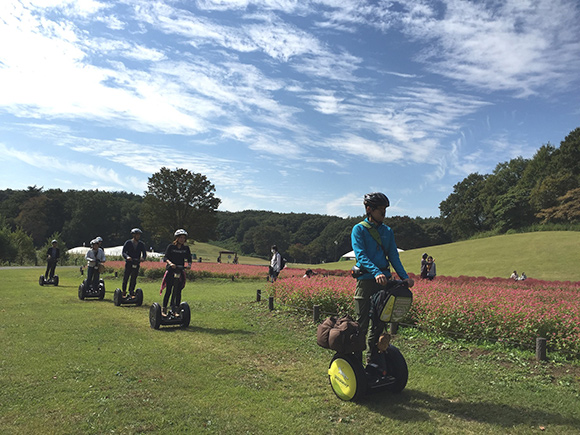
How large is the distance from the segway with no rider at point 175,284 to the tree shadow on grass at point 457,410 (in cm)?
590

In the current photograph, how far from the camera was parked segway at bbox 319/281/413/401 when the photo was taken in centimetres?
477

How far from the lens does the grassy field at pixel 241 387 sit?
4.43 metres

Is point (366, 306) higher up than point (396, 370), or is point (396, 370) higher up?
point (366, 306)

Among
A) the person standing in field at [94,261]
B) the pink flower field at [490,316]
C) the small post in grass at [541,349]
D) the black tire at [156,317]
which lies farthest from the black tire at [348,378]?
the person standing in field at [94,261]

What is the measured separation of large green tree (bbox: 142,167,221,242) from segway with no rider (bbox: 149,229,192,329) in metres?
53.1

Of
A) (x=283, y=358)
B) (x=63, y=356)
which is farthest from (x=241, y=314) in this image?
(x=63, y=356)

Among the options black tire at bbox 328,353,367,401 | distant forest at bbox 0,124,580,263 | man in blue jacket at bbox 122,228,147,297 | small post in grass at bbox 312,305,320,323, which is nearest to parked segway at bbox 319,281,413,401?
black tire at bbox 328,353,367,401

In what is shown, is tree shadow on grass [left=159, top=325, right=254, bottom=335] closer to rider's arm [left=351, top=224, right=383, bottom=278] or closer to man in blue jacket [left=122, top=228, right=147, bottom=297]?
man in blue jacket [left=122, top=228, right=147, bottom=297]

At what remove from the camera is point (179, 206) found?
2477 inches

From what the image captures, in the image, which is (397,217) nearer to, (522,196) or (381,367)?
(522,196)

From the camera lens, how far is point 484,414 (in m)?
4.86

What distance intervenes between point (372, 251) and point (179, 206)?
199ft

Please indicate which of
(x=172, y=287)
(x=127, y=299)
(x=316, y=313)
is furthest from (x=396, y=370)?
(x=127, y=299)

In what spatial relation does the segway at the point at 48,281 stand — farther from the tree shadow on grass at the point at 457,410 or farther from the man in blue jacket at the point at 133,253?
the tree shadow on grass at the point at 457,410
